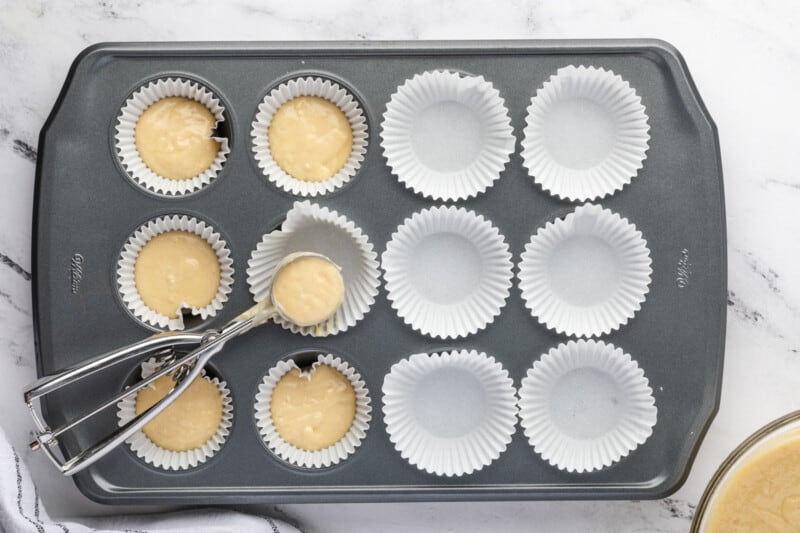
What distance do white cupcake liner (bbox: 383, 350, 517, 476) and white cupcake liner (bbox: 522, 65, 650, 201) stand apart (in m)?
0.36

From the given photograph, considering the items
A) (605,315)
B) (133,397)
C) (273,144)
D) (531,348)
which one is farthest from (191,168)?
(605,315)

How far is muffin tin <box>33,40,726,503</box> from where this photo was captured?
49.1 inches

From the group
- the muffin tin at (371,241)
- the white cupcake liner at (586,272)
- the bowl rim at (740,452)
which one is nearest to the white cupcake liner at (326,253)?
the muffin tin at (371,241)

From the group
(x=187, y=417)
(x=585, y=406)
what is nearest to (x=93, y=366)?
(x=187, y=417)

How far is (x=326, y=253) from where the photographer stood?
1.31m

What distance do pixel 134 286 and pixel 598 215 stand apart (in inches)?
33.5

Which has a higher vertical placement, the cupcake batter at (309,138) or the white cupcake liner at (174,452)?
the cupcake batter at (309,138)

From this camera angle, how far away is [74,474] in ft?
4.01

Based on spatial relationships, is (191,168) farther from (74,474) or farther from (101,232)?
(74,474)

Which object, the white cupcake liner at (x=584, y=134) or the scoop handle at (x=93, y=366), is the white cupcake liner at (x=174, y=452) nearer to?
the scoop handle at (x=93, y=366)

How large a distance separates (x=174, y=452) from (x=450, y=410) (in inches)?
20.4

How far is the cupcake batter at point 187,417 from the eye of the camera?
1.28 meters

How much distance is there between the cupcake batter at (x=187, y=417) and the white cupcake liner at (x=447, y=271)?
0.38 m

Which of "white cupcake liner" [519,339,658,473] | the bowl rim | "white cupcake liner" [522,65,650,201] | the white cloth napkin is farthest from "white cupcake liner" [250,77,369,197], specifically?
the bowl rim
